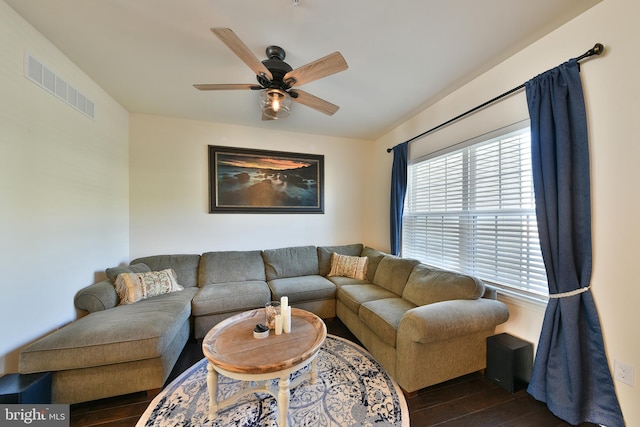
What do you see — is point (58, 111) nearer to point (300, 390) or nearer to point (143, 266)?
point (143, 266)

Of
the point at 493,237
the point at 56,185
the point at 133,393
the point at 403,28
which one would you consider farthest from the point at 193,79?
the point at 493,237

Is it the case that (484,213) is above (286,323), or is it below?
above

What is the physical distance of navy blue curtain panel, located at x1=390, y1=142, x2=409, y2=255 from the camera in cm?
310

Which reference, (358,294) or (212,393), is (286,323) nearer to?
(212,393)

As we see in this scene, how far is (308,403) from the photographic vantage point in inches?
62.3

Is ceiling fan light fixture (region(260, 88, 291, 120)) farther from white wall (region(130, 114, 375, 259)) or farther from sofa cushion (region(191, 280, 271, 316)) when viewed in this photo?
sofa cushion (region(191, 280, 271, 316))

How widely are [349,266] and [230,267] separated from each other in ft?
5.28

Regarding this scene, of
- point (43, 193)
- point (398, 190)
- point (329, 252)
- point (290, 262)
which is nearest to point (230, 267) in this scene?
point (290, 262)

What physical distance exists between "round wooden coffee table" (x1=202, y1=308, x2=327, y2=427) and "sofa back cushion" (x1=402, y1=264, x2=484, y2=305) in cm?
105

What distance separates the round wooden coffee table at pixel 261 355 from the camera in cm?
128

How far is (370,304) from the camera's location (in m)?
2.18

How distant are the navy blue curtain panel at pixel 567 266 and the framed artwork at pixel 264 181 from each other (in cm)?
264

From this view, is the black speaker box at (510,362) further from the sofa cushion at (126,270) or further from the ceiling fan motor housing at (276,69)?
the sofa cushion at (126,270)

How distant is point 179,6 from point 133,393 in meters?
2.73
